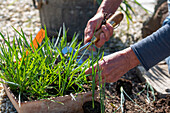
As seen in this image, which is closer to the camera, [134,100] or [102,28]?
[102,28]

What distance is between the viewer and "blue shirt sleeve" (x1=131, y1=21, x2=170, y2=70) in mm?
1440

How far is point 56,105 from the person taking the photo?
1532 millimetres

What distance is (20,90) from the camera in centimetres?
152

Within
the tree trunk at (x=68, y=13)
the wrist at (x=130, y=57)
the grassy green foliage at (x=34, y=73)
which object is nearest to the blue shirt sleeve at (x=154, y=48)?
the wrist at (x=130, y=57)

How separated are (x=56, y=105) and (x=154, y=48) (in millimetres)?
708

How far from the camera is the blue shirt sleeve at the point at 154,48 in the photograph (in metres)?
1.44

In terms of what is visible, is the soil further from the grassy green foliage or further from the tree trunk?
the tree trunk

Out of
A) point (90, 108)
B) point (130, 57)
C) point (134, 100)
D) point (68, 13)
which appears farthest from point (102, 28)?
point (68, 13)

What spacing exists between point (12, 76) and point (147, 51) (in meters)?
0.92

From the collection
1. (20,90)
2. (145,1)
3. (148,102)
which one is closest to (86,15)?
(148,102)

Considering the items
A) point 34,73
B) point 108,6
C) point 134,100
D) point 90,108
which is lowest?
point 134,100

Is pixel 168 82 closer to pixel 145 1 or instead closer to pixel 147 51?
pixel 147 51

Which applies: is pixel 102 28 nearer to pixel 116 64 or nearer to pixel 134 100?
pixel 116 64

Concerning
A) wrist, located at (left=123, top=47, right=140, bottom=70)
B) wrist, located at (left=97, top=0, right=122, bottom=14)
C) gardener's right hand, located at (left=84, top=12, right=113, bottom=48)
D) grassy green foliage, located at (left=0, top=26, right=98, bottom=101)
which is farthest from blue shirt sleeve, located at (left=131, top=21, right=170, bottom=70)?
wrist, located at (left=97, top=0, right=122, bottom=14)
